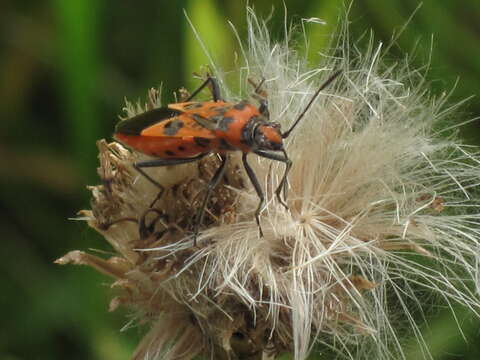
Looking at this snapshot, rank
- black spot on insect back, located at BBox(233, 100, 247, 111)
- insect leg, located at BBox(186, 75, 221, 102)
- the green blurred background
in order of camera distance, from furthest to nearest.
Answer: the green blurred background → insect leg, located at BBox(186, 75, 221, 102) → black spot on insect back, located at BBox(233, 100, 247, 111)

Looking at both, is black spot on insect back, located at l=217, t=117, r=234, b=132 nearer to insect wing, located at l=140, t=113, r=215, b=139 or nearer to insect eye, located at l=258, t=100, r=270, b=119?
insect wing, located at l=140, t=113, r=215, b=139

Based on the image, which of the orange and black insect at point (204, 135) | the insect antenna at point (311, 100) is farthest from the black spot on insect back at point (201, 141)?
the insect antenna at point (311, 100)

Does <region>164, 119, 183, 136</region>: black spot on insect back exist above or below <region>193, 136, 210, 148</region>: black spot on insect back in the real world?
below

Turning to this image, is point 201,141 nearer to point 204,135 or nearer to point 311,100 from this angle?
point 204,135

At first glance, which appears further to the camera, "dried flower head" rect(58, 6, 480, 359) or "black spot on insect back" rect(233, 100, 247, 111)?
"black spot on insect back" rect(233, 100, 247, 111)

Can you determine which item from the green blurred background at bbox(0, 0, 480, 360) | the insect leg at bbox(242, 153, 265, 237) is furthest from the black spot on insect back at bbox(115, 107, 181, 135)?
the green blurred background at bbox(0, 0, 480, 360)

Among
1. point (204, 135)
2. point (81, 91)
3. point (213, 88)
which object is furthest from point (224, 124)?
point (81, 91)
